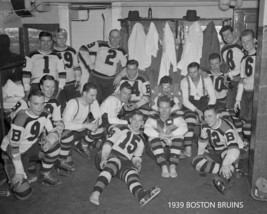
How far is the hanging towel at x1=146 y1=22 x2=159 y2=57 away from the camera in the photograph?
6445mm

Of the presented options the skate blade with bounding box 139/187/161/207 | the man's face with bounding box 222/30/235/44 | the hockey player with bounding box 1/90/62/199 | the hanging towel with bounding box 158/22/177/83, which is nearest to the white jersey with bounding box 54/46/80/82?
the hanging towel with bounding box 158/22/177/83

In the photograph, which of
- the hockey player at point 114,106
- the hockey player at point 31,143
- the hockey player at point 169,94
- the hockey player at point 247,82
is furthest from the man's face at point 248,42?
the hockey player at point 31,143

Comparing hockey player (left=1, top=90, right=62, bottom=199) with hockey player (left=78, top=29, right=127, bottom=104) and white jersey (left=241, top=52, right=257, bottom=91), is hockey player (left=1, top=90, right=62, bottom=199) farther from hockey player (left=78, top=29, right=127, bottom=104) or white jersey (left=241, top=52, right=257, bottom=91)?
white jersey (left=241, top=52, right=257, bottom=91)

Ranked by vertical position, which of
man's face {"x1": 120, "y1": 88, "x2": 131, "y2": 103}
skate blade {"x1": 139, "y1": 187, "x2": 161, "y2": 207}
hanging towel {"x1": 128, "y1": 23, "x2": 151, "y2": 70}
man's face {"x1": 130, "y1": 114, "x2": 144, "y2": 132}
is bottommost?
skate blade {"x1": 139, "y1": 187, "x2": 161, "y2": 207}

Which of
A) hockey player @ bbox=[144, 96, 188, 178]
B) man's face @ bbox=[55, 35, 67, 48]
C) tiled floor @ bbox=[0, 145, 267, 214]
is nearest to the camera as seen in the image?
tiled floor @ bbox=[0, 145, 267, 214]

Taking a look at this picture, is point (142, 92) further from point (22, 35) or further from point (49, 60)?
point (22, 35)

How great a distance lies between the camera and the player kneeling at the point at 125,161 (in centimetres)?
380

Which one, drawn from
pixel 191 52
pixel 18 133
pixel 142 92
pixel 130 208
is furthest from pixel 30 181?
pixel 191 52

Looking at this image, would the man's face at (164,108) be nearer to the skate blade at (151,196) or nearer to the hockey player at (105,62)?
the skate blade at (151,196)

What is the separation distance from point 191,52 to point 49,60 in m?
2.58

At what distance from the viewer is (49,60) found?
569cm

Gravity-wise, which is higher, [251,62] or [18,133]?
[251,62]

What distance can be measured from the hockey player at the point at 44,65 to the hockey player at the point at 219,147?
2.47 m

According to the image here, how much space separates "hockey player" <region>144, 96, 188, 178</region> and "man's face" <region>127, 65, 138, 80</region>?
1183mm
